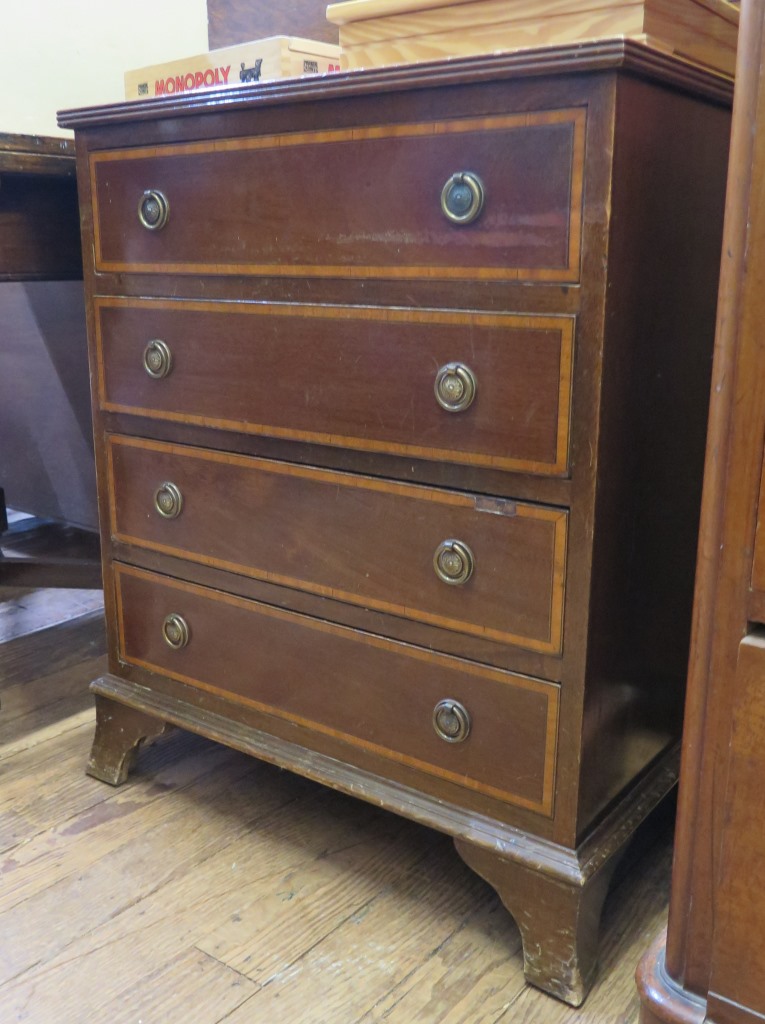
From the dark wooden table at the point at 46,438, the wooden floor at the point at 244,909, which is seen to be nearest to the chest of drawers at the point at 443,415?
the wooden floor at the point at 244,909

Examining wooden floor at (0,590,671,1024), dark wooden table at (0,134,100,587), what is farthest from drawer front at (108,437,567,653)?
dark wooden table at (0,134,100,587)

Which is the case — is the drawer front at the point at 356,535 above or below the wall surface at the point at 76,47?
below

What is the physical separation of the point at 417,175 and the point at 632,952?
0.86 metres

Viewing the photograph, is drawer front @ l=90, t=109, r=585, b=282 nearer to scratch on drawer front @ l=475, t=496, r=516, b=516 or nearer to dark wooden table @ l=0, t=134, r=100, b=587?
scratch on drawer front @ l=475, t=496, r=516, b=516

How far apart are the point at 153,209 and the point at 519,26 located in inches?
18.2

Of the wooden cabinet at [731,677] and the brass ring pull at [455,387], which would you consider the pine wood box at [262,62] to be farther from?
the wooden cabinet at [731,677]

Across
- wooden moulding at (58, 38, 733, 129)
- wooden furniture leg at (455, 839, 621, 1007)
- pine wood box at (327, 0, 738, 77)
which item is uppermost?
pine wood box at (327, 0, 738, 77)

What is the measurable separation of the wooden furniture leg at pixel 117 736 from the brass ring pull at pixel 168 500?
31cm

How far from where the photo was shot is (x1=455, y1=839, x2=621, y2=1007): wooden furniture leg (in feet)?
3.24

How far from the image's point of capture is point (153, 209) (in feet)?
3.71

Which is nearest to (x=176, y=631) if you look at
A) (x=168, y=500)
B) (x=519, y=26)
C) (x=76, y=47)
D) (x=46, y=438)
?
(x=168, y=500)

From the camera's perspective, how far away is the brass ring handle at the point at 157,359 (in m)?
1.17

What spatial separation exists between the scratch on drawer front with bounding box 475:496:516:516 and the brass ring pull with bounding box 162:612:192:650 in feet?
1.65

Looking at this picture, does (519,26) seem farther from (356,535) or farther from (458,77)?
(356,535)
